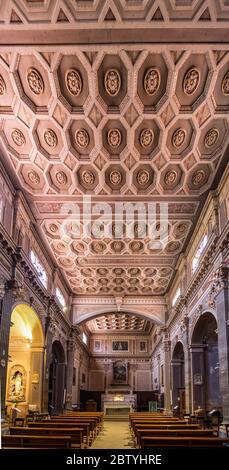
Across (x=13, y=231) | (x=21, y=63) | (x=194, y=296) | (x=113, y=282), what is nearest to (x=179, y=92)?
(x=21, y=63)

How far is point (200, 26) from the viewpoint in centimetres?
891

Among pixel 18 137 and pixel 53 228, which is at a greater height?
pixel 18 137

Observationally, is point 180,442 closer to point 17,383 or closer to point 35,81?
point 35,81

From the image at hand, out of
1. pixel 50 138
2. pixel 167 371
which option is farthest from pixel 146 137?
pixel 167 371

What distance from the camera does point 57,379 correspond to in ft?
85.2

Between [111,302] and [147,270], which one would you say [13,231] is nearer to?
[147,270]

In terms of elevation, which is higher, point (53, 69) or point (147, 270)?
point (53, 69)

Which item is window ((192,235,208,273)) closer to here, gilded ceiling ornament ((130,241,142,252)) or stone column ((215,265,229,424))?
gilded ceiling ornament ((130,241,142,252))

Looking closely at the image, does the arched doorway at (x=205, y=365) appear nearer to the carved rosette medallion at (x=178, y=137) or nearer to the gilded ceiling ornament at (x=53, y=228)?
the gilded ceiling ornament at (x=53, y=228)

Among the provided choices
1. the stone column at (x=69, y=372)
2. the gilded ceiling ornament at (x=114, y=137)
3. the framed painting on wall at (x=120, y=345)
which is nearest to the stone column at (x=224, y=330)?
the gilded ceiling ornament at (x=114, y=137)

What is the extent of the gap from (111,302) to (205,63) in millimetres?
20307

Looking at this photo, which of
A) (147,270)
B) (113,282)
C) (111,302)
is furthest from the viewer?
(111,302)

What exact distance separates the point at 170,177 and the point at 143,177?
0.90 m

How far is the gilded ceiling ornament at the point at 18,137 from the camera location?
12.2 m
